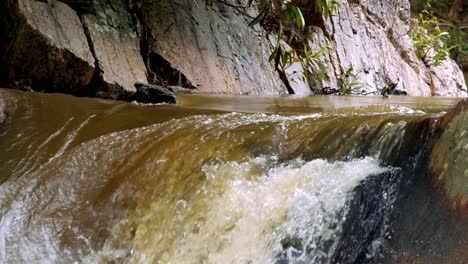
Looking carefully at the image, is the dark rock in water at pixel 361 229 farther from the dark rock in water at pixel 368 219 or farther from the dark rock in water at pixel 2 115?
the dark rock in water at pixel 2 115

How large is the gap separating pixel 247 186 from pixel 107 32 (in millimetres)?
3135

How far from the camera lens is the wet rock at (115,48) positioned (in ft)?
13.5

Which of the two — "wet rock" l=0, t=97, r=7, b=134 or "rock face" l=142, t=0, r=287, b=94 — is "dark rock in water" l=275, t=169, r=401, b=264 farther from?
"rock face" l=142, t=0, r=287, b=94

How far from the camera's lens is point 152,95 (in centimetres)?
393

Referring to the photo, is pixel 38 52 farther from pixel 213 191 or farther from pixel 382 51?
pixel 382 51

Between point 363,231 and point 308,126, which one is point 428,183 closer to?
point 363,231

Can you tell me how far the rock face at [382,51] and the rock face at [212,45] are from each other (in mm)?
2003

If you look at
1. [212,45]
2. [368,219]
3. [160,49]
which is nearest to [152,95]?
[160,49]

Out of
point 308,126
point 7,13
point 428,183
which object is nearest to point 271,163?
point 308,126

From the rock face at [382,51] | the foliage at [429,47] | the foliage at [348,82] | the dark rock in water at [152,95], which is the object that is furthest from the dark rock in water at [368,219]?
the foliage at [429,47]

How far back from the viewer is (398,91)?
845cm

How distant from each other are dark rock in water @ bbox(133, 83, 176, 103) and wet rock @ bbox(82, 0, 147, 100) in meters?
0.17

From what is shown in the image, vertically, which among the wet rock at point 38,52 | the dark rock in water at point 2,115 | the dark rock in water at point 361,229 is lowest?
the dark rock in water at point 361,229

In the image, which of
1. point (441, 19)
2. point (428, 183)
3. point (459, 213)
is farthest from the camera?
point (441, 19)
